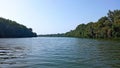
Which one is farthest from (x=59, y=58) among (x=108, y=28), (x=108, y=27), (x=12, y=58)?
(x=108, y=27)

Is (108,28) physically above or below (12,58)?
above

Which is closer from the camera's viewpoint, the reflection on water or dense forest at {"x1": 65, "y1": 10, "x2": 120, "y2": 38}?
the reflection on water

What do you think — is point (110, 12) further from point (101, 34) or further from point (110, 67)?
point (110, 67)

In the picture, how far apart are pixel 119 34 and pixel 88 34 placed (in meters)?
48.1

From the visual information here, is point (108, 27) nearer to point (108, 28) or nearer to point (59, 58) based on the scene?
point (108, 28)

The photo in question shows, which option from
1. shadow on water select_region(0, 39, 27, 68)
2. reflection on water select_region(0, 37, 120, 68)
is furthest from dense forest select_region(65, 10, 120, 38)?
shadow on water select_region(0, 39, 27, 68)

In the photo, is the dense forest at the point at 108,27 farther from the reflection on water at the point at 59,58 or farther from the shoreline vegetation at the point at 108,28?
the reflection on water at the point at 59,58

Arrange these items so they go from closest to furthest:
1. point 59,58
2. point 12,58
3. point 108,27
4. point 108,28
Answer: point 12,58
point 59,58
point 108,28
point 108,27

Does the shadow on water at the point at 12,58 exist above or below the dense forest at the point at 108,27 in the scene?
below

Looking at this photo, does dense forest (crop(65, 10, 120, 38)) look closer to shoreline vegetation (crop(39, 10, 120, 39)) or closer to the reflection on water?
shoreline vegetation (crop(39, 10, 120, 39))

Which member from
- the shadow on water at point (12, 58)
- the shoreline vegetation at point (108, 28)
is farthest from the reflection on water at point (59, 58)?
the shoreline vegetation at point (108, 28)

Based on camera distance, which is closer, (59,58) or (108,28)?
(59,58)

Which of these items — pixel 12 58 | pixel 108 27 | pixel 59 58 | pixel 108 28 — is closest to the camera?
pixel 12 58

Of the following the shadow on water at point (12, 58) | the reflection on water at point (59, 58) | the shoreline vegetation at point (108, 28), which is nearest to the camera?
the reflection on water at point (59, 58)
